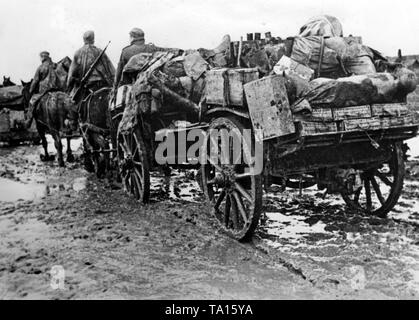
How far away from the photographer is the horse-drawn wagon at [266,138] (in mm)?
4309

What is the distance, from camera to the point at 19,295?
144 inches

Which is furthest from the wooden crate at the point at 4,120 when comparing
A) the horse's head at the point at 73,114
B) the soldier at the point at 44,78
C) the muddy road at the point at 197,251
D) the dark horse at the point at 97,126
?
the muddy road at the point at 197,251

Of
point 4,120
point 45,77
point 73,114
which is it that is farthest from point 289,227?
point 4,120

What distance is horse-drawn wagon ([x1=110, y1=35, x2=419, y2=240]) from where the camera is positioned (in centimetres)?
431

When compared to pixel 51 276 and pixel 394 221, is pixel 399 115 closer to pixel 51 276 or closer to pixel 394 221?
pixel 394 221

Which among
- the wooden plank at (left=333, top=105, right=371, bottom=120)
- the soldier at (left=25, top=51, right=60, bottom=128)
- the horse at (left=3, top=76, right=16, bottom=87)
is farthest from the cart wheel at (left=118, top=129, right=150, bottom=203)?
the horse at (left=3, top=76, right=16, bottom=87)

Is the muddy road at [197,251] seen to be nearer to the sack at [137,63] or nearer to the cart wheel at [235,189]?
the cart wheel at [235,189]

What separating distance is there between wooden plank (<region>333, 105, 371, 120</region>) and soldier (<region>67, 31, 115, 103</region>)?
668 cm

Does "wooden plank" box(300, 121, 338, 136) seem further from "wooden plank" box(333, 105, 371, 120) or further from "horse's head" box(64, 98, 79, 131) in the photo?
"horse's head" box(64, 98, 79, 131)

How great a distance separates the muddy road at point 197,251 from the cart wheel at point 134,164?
0.24 metres

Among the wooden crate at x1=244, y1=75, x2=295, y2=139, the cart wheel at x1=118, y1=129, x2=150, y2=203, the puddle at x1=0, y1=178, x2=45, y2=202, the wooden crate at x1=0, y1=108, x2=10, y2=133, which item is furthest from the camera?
the wooden crate at x1=0, y1=108, x2=10, y2=133

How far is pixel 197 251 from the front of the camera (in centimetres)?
469

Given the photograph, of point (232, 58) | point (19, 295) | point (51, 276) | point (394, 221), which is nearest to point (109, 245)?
point (51, 276)
